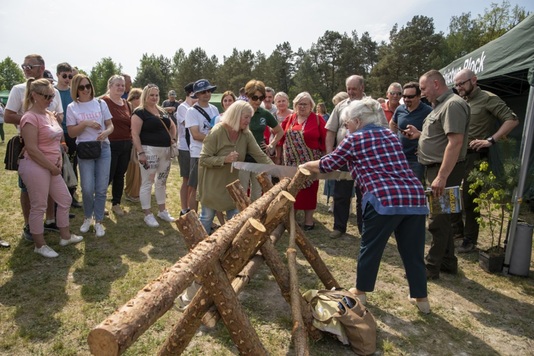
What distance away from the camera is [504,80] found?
6551mm

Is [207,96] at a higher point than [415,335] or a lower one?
higher

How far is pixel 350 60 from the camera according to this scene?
47438 millimetres

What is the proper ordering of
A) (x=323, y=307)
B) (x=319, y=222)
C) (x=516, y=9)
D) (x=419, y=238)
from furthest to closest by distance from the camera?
(x=516, y=9), (x=319, y=222), (x=419, y=238), (x=323, y=307)

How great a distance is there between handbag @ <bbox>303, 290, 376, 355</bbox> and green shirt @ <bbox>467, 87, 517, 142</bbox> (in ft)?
10.5

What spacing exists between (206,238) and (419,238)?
1878mm

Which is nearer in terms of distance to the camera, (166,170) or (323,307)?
(323,307)

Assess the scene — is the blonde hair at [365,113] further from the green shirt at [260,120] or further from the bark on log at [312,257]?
the green shirt at [260,120]

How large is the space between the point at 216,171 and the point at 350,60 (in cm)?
4790

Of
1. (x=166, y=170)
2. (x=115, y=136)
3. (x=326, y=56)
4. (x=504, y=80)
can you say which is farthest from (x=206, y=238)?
(x=326, y=56)

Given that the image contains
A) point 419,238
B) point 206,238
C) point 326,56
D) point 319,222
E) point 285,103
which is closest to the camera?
point 206,238

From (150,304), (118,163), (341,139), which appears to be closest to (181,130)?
(118,163)

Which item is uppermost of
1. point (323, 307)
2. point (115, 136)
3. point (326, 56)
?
point (326, 56)

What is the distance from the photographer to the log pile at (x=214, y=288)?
1.35 metres

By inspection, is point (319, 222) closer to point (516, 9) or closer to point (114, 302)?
point (114, 302)
